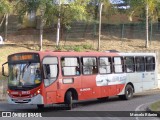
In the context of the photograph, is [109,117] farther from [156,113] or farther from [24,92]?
[24,92]

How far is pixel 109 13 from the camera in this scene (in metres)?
46.4

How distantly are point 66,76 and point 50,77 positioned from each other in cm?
112

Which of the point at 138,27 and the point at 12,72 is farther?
the point at 138,27

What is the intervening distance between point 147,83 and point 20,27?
22.9 metres

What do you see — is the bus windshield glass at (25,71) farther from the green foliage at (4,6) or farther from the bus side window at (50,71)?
the green foliage at (4,6)

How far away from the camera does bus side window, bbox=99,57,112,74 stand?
22641 millimetres

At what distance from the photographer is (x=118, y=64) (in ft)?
79.7

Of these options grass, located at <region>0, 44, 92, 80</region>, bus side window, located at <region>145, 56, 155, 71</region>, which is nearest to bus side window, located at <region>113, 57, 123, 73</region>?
bus side window, located at <region>145, 56, 155, 71</region>

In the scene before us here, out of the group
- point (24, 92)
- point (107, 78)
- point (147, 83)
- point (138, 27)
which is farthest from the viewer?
point (138, 27)

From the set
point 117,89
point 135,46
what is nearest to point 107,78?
point 117,89

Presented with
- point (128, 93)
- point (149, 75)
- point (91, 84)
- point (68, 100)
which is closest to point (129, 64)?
point (128, 93)

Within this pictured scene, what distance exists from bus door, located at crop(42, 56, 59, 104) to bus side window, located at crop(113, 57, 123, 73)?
5.52m

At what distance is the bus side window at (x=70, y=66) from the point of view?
65.0ft

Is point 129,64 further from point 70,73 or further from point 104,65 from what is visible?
point 70,73
